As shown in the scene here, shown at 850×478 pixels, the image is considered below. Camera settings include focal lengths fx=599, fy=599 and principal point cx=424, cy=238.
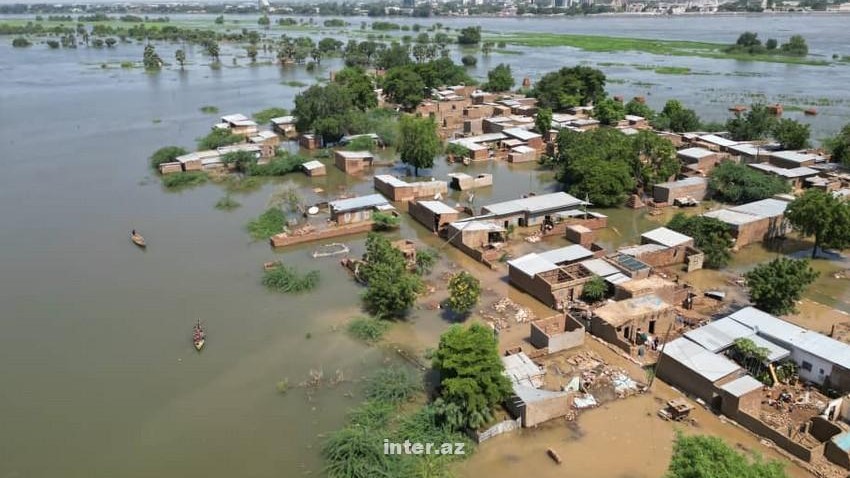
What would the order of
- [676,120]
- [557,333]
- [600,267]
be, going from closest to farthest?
[557,333] < [600,267] < [676,120]

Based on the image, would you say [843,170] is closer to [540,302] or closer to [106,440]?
[540,302]

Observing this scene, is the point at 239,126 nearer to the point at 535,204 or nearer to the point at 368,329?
the point at 535,204

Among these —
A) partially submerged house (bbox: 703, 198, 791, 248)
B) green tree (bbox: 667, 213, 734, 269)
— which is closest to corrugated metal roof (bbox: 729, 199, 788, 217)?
partially submerged house (bbox: 703, 198, 791, 248)

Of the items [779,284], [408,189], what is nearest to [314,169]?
[408,189]

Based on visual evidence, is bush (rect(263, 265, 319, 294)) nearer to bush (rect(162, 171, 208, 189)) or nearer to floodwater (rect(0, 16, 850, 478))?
floodwater (rect(0, 16, 850, 478))

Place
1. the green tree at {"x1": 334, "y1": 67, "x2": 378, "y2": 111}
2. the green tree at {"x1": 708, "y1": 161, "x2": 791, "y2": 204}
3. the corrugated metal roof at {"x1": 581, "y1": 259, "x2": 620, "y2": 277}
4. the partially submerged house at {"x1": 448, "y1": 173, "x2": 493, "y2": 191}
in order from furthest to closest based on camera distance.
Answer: the green tree at {"x1": 334, "y1": 67, "x2": 378, "y2": 111}
the partially submerged house at {"x1": 448, "y1": 173, "x2": 493, "y2": 191}
the green tree at {"x1": 708, "y1": 161, "x2": 791, "y2": 204}
the corrugated metal roof at {"x1": 581, "y1": 259, "x2": 620, "y2": 277}

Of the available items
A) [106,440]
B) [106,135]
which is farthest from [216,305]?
[106,135]

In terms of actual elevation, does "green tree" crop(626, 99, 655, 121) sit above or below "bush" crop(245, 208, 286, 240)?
above
